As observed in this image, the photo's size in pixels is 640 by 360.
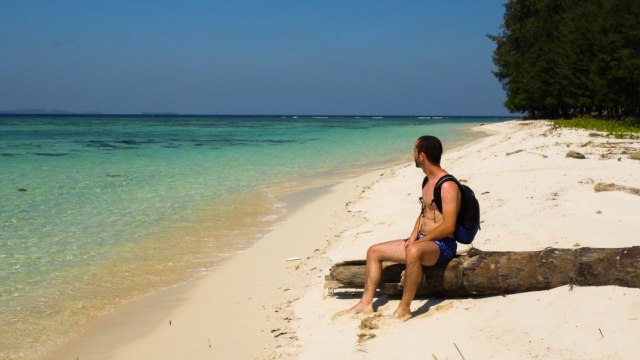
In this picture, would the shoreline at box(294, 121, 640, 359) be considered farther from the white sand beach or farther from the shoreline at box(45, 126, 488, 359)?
the shoreline at box(45, 126, 488, 359)

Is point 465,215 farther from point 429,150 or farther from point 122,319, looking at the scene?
point 122,319

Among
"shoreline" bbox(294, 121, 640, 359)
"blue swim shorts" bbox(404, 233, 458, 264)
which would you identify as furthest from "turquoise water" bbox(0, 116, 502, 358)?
"blue swim shorts" bbox(404, 233, 458, 264)

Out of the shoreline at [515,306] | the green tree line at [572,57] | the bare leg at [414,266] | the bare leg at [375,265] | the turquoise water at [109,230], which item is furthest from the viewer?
the green tree line at [572,57]

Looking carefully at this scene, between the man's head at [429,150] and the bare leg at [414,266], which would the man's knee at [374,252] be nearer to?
the bare leg at [414,266]

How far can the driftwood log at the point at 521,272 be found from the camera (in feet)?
16.2

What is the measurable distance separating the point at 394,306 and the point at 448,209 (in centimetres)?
110

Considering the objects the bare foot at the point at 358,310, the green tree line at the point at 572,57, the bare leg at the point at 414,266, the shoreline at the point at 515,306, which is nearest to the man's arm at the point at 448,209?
the bare leg at the point at 414,266

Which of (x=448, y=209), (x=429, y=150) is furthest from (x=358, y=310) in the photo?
(x=429, y=150)

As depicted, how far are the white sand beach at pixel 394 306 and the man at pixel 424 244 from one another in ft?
0.80

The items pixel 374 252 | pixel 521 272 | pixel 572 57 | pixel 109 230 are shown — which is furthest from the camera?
pixel 572 57

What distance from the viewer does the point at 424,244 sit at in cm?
550

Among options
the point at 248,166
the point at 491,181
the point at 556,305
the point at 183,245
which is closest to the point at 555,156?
the point at 491,181

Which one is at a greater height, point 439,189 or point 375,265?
point 439,189

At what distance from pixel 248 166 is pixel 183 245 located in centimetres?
1486
